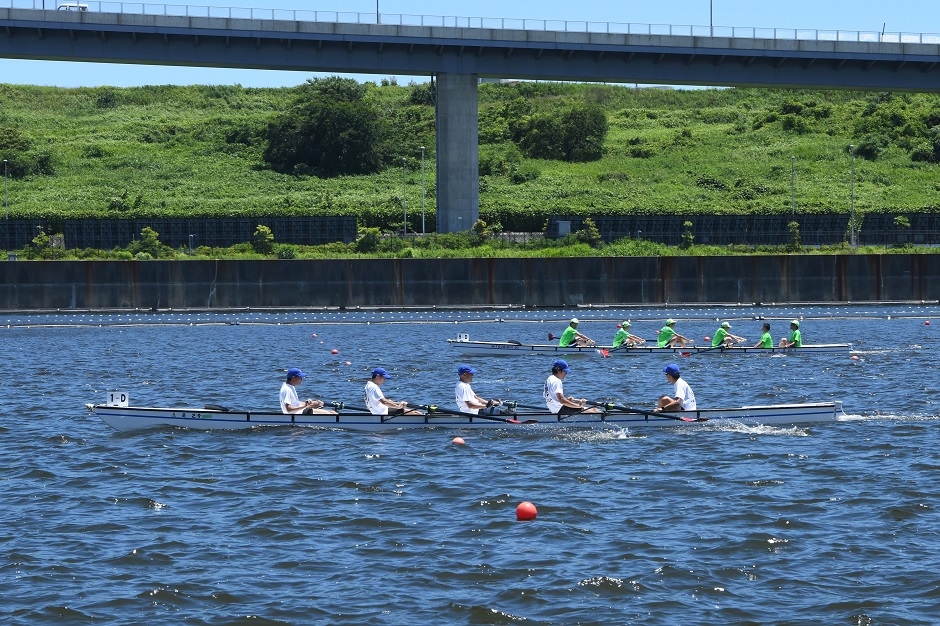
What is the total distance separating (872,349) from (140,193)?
7879 cm

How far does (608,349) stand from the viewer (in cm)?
4116

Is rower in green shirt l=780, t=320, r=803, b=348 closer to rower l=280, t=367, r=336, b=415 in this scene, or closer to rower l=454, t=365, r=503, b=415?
rower l=454, t=365, r=503, b=415

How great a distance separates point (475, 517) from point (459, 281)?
41.3 metres

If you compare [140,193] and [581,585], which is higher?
[140,193]

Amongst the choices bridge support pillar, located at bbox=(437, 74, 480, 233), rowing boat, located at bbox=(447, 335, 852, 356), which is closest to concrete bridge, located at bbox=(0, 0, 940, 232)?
bridge support pillar, located at bbox=(437, 74, 480, 233)

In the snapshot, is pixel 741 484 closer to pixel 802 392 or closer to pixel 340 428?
pixel 340 428

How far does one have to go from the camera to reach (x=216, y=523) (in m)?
18.2

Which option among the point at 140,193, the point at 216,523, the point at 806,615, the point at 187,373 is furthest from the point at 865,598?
the point at 140,193

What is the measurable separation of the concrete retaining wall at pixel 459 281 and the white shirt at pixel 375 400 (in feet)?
109

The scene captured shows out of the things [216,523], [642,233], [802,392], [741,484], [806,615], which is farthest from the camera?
A: [642,233]

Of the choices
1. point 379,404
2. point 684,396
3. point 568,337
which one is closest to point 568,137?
point 568,337

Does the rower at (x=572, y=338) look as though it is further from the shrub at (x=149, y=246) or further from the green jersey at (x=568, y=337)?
the shrub at (x=149, y=246)

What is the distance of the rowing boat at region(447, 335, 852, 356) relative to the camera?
133 feet

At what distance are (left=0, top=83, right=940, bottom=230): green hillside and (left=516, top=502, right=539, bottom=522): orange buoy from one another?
231 ft
